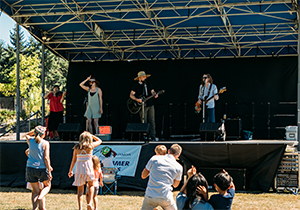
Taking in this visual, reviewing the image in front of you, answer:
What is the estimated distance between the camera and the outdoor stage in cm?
876

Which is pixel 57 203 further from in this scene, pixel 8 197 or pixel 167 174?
pixel 167 174

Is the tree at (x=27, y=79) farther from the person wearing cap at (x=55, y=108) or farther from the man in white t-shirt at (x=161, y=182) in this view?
the man in white t-shirt at (x=161, y=182)

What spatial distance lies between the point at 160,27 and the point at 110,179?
16.9 ft

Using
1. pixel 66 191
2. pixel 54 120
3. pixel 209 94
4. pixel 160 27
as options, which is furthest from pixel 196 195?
pixel 54 120

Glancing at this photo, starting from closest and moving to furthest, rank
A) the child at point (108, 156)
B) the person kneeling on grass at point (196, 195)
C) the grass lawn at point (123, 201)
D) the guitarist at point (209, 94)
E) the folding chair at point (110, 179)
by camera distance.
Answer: the person kneeling on grass at point (196, 195) < the grass lawn at point (123, 201) < the folding chair at point (110, 179) < the child at point (108, 156) < the guitarist at point (209, 94)

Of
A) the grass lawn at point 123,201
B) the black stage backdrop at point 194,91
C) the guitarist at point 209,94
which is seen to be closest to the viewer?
the grass lawn at point 123,201

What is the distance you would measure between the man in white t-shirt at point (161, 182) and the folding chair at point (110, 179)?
14.0 ft

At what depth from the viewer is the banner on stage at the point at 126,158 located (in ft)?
29.9

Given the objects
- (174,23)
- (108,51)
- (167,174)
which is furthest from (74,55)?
(167,174)

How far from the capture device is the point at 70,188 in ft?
30.8

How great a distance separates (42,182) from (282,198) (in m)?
4.65

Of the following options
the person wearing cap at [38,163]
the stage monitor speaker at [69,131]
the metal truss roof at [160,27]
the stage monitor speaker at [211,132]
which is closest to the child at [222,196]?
the person wearing cap at [38,163]

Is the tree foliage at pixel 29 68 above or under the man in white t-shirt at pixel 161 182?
above

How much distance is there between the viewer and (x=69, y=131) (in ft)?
35.2
